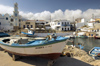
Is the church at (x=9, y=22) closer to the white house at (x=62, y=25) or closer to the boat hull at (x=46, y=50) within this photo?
the white house at (x=62, y=25)

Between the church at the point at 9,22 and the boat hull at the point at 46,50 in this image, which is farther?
the church at the point at 9,22

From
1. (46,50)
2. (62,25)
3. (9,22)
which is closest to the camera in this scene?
(46,50)

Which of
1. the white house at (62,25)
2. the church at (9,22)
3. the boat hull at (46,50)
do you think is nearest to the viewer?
the boat hull at (46,50)

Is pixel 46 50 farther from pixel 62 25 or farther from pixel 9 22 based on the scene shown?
pixel 62 25

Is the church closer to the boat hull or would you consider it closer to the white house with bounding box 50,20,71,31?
the white house with bounding box 50,20,71,31

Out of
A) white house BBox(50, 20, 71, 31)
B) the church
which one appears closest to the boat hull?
the church

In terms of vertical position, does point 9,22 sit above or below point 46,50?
above

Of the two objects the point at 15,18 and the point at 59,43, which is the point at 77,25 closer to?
the point at 15,18

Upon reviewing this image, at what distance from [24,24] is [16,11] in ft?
24.9

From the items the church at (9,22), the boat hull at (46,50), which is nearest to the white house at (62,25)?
the church at (9,22)

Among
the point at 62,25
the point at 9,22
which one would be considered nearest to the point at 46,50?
the point at 9,22

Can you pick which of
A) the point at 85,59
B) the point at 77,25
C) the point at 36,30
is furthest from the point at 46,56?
the point at 77,25

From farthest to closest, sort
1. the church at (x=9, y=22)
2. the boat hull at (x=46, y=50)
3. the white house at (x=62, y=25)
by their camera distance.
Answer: the white house at (x=62, y=25), the church at (x=9, y=22), the boat hull at (x=46, y=50)

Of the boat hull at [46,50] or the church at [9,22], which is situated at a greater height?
the church at [9,22]
